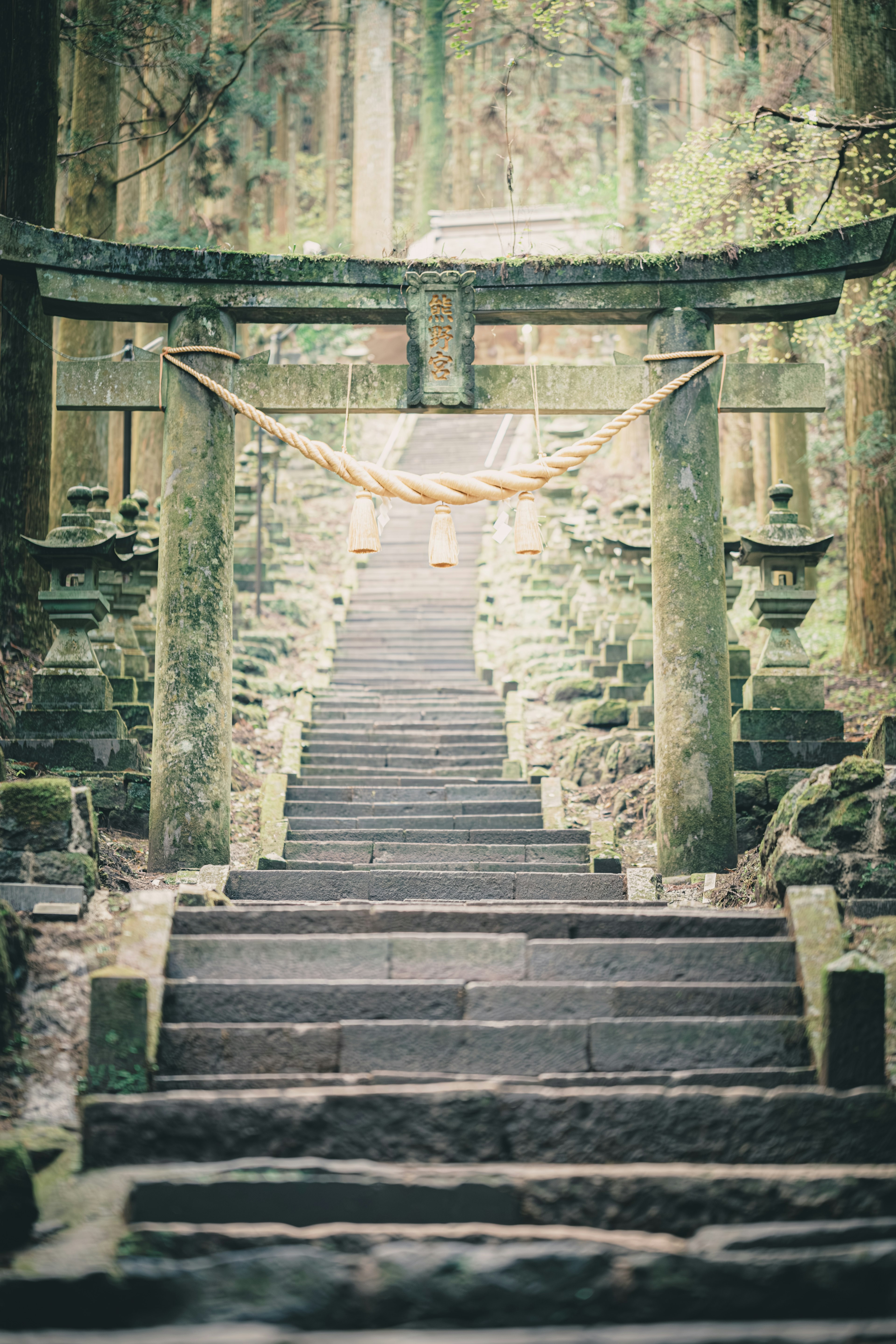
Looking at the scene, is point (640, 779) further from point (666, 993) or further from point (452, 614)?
point (452, 614)

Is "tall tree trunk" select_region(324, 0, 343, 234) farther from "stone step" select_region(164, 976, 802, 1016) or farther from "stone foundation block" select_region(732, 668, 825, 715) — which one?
"stone step" select_region(164, 976, 802, 1016)

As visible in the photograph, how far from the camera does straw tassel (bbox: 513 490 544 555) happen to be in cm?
819

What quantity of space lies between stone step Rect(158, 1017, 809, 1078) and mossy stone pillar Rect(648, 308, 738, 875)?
3072 millimetres

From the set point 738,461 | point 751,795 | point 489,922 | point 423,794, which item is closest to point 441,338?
point 423,794

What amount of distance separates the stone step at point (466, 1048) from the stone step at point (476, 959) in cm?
→ 41

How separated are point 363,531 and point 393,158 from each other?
19202mm

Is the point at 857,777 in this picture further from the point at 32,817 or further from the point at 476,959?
the point at 32,817

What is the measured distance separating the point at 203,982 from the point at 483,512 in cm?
1763

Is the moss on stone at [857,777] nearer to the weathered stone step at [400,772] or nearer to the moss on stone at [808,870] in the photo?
the moss on stone at [808,870]

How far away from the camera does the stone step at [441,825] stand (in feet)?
29.6

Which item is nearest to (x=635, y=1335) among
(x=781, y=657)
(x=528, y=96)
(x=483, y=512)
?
(x=781, y=657)

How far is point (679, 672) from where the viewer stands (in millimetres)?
8211

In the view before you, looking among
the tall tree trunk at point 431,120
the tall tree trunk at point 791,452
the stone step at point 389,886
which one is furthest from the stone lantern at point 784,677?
the tall tree trunk at point 431,120

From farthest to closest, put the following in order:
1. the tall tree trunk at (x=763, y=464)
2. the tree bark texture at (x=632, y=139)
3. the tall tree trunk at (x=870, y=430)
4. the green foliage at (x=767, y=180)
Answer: the tree bark texture at (x=632, y=139) < the tall tree trunk at (x=763, y=464) < the tall tree trunk at (x=870, y=430) < the green foliage at (x=767, y=180)
